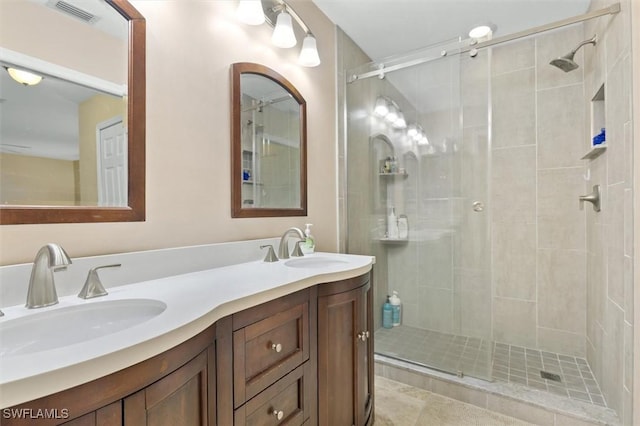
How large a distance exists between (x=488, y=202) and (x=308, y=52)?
57.9 inches

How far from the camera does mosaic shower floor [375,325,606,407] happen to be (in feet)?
5.90

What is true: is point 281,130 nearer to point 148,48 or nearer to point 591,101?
point 148,48

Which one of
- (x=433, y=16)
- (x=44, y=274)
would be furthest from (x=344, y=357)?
(x=433, y=16)

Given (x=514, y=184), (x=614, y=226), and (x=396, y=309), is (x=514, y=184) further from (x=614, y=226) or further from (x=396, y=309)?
(x=396, y=309)

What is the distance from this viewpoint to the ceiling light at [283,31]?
1.62 m

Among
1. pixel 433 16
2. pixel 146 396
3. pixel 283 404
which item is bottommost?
pixel 283 404

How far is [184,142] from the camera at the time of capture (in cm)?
125

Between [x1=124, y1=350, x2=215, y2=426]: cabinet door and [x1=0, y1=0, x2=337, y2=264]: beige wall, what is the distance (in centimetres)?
57

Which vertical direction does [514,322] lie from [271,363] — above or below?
below

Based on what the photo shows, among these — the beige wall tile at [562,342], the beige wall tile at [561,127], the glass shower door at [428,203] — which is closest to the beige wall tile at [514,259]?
the beige wall tile at [562,342]

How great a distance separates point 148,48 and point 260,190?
77cm

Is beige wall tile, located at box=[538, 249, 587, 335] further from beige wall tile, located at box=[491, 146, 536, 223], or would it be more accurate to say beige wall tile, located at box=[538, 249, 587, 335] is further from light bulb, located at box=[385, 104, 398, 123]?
light bulb, located at box=[385, 104, 398, 123]

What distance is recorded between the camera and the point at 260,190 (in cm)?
163

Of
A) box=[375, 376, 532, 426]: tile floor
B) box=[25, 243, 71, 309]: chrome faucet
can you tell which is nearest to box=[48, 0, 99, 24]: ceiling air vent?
box=[25, 243, 71, 309]: chrome faucet
